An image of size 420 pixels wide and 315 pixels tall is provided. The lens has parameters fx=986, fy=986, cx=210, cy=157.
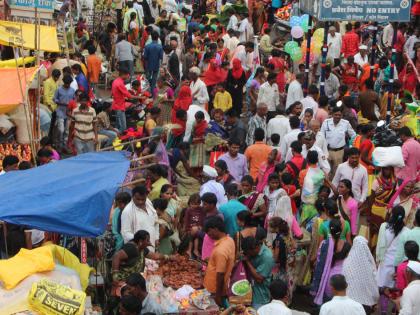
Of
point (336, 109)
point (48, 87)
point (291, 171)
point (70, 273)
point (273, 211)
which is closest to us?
point (70, 273)

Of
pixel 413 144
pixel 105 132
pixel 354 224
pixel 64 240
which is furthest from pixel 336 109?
pixel 64 240

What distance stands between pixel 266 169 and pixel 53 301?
5107 millimetres

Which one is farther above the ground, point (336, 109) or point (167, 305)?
point (336, 109)

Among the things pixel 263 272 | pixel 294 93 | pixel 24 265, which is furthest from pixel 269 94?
pixel 24 265

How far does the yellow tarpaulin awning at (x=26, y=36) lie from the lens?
15.1m

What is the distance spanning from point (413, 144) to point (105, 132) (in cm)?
537

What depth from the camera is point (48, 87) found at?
16500mm

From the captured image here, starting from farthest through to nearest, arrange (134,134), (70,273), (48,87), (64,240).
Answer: (48,87), (134,134), (64,240), (70,273)

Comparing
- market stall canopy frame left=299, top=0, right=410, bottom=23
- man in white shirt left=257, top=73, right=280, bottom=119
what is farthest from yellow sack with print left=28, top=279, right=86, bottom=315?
market stall canopy frame left=299, top=0, right=410, bottom=23

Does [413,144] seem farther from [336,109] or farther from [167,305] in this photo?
[167,305]

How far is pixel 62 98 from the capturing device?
52.3 ft

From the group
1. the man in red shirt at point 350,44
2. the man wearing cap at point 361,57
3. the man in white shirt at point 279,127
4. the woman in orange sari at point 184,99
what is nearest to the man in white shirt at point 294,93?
the woman in orange sari at point 184,99

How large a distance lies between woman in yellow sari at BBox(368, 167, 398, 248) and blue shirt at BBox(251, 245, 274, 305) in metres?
2.43

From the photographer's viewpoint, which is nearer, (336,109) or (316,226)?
(316,226)
